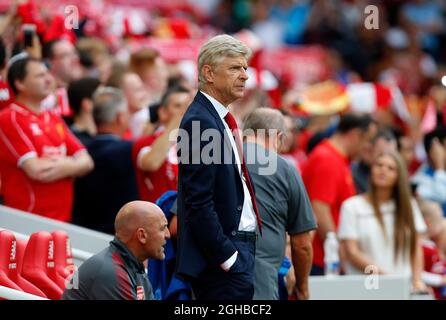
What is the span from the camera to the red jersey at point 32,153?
26.6ft

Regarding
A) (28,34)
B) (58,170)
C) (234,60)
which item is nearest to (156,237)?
(234,60)

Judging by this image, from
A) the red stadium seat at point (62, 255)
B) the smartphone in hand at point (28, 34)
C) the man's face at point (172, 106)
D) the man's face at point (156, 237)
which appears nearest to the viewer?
the man's face at point (156, 237)

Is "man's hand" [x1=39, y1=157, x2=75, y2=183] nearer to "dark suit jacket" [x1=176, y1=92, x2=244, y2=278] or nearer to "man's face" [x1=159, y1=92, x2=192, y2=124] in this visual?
"man's face" [x1=159, y1=92, x2=192, y2=124]

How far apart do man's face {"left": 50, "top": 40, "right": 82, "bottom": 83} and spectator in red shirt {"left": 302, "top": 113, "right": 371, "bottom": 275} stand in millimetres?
2182

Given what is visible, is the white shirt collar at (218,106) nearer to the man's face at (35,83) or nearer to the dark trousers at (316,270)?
the man's face at (35,83)

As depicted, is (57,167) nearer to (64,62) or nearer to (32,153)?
(32,153)

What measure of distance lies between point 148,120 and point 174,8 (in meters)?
8.80

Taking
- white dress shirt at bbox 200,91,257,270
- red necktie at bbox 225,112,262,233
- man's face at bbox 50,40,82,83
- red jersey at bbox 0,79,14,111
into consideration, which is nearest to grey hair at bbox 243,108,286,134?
red necktie at bbox 225,112,262,233

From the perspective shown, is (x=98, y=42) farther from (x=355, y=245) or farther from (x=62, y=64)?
(x=355, y=245)

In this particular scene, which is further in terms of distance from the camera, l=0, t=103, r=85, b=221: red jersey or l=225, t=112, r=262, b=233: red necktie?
l=0, t=103, r=85, b=221: red jersey

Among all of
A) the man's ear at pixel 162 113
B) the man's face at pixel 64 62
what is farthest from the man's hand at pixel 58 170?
the man's face at pixel 64 62

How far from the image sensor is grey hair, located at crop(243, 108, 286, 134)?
22.3ft

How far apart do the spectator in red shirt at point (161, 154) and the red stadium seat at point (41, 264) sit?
5.71ft
